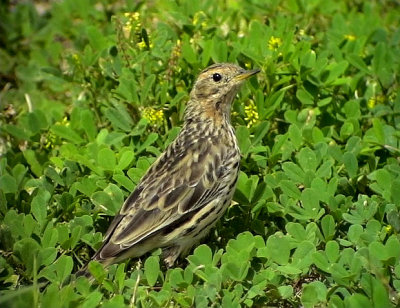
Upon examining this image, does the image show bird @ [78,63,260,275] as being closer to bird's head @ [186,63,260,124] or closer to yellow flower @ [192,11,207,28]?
bird's head @ [186,63,260,124]

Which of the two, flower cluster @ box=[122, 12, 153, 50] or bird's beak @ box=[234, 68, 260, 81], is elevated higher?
flower cluster @ box=[122, 12, 153, 50]

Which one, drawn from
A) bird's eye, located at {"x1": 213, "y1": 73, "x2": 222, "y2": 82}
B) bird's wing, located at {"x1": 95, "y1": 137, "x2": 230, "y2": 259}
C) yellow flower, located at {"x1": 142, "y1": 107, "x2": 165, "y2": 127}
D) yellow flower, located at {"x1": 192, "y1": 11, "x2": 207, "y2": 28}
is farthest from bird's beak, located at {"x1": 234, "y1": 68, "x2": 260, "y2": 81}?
yellow flower, located at {"x1": 192, "y1": 11, "x2": 207, "y2": 28}

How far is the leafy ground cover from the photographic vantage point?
19.3 feet

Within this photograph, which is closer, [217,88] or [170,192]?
[170,192]

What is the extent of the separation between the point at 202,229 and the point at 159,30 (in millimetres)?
2446

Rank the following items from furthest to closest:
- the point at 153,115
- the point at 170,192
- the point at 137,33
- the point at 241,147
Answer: the point at 137,33 < the point at 153,115 < the point at 241,147 < the point at 170,192

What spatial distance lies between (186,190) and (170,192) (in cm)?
13

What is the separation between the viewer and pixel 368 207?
6527 mm

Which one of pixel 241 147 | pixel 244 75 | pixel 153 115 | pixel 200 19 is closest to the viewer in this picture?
pixel 241 147

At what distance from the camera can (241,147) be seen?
7.29m

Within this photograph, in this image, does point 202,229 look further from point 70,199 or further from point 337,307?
point 337,307

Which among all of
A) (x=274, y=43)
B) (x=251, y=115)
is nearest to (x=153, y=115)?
(x=251, y=115)

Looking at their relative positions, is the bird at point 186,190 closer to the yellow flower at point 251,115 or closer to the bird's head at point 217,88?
the bird's head at point 217,88

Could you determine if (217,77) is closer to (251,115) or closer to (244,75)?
(244,75)
